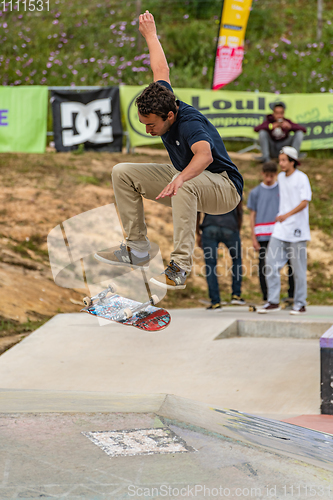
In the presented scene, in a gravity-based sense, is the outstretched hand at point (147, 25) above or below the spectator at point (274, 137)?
above

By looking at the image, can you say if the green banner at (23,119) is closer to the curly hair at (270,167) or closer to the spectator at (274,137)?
the spectator at (274,137)

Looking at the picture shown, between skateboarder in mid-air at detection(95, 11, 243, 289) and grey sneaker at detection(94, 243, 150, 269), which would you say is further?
grey sneaker at detection(94, 243, 150, 269)

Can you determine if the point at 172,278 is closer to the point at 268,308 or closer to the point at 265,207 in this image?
the point at 268,308

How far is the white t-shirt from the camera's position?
6562 mm

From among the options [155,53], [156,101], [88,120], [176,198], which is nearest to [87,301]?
[176,198]

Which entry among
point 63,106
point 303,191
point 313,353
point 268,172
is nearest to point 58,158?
point 63,106

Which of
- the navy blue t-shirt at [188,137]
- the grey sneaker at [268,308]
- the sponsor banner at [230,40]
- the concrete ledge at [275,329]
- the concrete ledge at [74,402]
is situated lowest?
the concrete ledge at [275,329]

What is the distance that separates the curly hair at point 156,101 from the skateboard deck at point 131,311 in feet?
4.32

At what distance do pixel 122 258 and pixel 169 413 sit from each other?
1.30m

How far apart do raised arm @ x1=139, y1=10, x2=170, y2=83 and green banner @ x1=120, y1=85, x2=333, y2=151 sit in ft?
30.3

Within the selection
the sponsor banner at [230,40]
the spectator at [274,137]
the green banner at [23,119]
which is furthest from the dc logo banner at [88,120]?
the spectator at [274,137]

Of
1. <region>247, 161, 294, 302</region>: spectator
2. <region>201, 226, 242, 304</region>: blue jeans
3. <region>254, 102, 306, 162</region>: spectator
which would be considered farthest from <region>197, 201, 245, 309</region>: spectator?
<region>254, 102, 306, 162</region>: spectator

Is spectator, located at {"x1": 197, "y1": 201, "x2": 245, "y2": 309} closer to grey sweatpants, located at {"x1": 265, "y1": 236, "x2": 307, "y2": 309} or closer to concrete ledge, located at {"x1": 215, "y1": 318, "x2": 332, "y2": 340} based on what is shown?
grey sweatpants, located at {"x1": 265, "y1": 236, "x2": 307, "y2": 309}

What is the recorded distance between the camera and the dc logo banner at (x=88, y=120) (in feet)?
41.4
